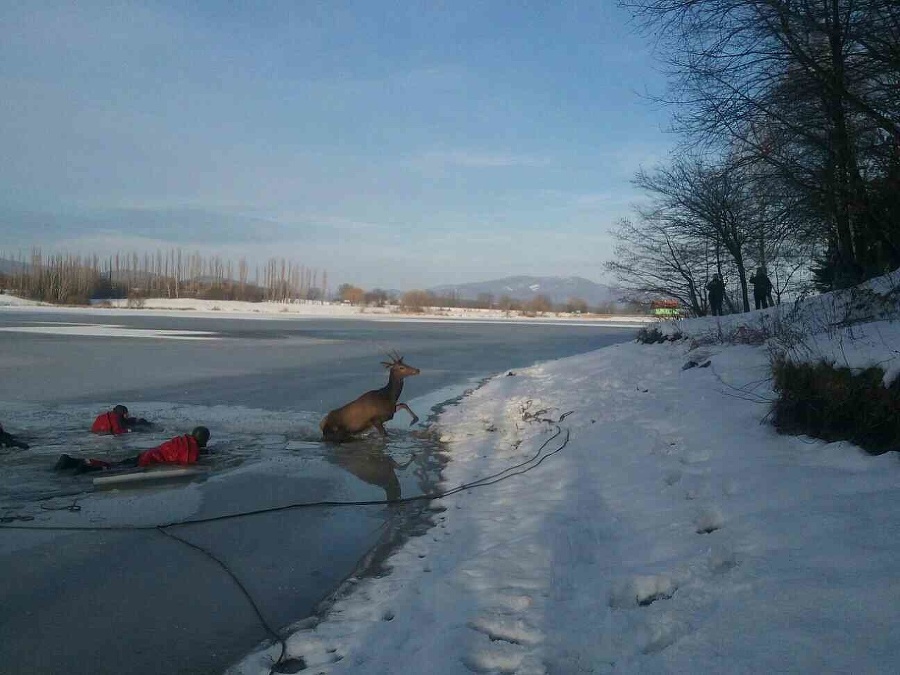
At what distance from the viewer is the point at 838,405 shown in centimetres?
654

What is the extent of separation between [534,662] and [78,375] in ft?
64.9

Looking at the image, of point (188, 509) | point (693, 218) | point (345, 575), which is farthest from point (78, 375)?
point (693, 218)

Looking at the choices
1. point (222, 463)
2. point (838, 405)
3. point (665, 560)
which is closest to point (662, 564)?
point (665, 560)

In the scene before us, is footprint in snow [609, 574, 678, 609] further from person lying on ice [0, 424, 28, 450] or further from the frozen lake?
person lying on ice [0, 424, 28, 450]

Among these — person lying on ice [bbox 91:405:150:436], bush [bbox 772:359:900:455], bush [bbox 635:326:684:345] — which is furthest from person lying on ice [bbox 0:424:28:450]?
bush [bbox 635:326:684:345]

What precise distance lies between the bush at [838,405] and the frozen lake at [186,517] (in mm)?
4162

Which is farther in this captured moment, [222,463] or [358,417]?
[358,417]

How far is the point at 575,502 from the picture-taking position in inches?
297

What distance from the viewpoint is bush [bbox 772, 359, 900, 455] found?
6.00 metres

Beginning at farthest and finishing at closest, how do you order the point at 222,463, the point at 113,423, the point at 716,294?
the point at 716,294 < the point at 113,423 < the point at 222,463

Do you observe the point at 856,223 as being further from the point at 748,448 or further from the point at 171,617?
the point at 171,617

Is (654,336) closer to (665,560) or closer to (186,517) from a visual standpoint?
(186,517)

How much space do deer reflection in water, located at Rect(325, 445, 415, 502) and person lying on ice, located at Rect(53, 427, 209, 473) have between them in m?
2.08

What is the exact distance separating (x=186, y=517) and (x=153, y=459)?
2.43 m
